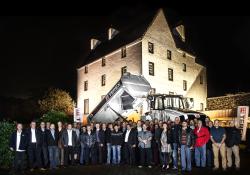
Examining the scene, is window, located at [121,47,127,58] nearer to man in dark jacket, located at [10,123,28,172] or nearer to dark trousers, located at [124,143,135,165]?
dark trousers, located at [124,143,135,165]

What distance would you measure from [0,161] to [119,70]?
22.0 m

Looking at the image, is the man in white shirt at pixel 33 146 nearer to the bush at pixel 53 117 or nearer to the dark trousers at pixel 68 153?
the dark trousers at pixel 68 153

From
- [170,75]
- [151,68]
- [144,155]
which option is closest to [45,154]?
[144,155]

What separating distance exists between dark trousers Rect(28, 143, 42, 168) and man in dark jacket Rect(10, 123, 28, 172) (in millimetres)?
363

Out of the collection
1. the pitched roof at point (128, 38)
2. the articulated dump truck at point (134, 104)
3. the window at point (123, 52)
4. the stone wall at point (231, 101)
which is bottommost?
the articulated dump truck at point (134, 104)

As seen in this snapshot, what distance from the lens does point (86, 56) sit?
45.5 m

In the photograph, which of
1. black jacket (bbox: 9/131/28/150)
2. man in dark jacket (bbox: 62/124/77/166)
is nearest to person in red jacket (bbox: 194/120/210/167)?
man in dark jacket (bbox: 62/124/77/166)

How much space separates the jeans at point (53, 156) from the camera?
15.0 metres

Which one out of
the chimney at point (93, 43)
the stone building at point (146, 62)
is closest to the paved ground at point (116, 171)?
the stone building at point (146, 62)

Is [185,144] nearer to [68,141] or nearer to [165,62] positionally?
[68,141]

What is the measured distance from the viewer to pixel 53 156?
15.1 metres

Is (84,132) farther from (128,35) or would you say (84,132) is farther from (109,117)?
(128,35)

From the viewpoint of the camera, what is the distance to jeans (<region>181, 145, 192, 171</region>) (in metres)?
13.6

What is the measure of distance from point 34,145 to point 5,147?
1.59 m
